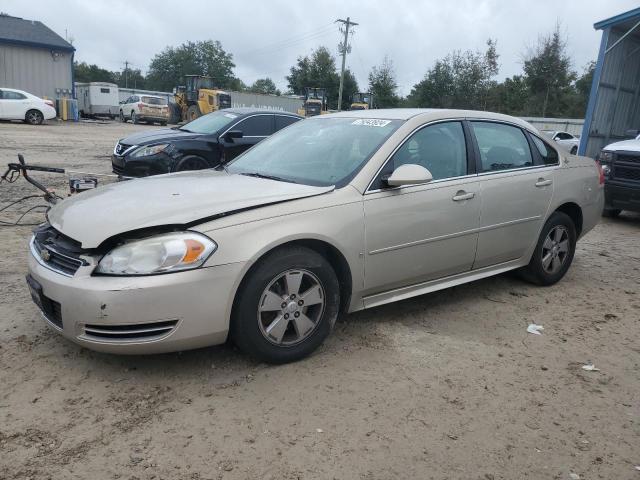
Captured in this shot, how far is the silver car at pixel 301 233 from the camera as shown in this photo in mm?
2820

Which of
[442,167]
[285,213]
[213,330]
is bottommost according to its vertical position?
[213,330]

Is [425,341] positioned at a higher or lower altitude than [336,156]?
lower

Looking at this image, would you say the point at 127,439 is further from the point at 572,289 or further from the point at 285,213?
the point at 572,289

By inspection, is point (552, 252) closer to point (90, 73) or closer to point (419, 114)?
point (419, 114)

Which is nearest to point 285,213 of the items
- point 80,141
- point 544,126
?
point 80,141

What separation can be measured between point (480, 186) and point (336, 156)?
46.6 inches

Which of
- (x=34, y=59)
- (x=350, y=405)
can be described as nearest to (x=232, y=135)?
(x=350, y=405)

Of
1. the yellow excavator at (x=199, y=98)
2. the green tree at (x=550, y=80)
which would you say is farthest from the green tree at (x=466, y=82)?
the yellow excavator at (x=199, y=98)

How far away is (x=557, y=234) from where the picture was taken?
16.2 ft

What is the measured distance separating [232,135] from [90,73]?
94.2 meters

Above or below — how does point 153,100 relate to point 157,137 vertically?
above

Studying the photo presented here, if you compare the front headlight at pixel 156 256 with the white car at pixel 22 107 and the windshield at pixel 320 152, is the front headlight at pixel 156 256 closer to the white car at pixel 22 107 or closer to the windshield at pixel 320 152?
the windshield at pixel 320 152

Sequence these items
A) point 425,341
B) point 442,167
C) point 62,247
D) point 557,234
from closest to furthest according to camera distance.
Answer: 1. point 62,247
2. point 425,341
3. point 442,167
4. point 557,234

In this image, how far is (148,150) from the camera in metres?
8.34
